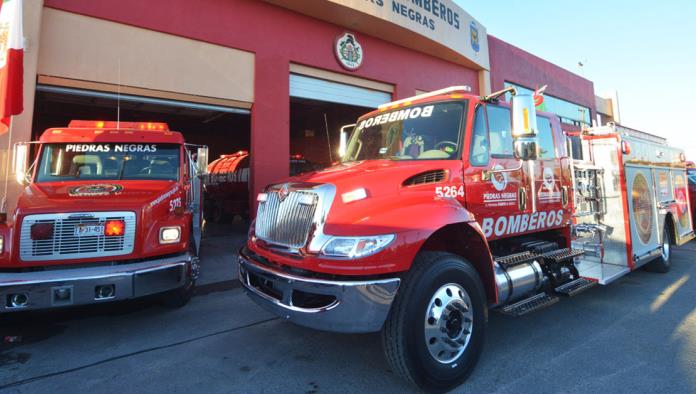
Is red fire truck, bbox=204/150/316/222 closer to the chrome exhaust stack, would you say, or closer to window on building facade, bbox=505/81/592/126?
the chrome exhaust stack

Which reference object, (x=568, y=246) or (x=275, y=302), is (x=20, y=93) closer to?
(x=275, y=302)

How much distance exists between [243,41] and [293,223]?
7616 millimetres

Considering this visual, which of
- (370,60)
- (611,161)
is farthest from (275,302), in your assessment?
(370,60)

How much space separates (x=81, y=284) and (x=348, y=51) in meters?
9.22

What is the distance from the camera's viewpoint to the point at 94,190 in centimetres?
457

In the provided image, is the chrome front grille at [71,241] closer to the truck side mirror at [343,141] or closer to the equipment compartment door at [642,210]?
the truck side mirror at [343,141]

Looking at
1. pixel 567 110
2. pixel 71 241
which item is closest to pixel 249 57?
pixel 71 241

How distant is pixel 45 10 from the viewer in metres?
6.92

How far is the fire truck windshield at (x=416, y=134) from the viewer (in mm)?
3531

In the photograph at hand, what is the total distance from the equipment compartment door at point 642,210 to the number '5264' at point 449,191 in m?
3.67

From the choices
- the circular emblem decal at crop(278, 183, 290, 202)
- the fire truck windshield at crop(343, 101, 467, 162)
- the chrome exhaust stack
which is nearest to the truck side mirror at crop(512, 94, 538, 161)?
the fire truck windshield at crop(343, 101, 467, 162)

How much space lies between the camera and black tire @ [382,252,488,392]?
2.58m


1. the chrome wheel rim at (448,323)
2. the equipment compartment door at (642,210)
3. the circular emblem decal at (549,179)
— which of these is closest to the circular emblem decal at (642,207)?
the equipment compartment door at (642,210)

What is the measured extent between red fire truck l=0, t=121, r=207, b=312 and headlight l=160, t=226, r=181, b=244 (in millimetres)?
11
